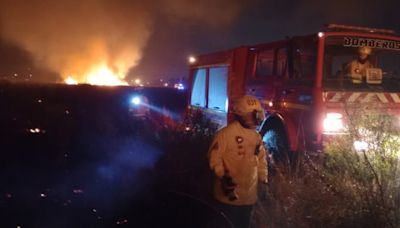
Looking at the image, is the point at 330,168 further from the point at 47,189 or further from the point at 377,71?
the point at 47,189

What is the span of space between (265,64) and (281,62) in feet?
2.48

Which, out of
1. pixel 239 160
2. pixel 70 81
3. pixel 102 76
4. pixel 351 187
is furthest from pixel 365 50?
pixel 70 81

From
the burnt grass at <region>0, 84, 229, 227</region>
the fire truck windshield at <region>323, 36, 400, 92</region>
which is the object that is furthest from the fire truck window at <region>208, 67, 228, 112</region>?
the fire truck windshield at <region>323, 36, 400, 92</region>

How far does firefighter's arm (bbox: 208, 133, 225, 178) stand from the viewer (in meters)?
3.71

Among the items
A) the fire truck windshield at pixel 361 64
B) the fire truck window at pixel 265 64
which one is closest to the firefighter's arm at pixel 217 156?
the fire truck windshield at pixel 361 64

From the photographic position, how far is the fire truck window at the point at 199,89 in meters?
10.6

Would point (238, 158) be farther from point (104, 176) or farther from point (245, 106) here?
point (104, 176)

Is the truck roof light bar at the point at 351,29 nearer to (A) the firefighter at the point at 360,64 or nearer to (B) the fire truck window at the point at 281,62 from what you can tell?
(A) the firefighter at the point at 360,64

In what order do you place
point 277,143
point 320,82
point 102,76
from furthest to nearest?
point 102,76, point 277,143, point 320,82

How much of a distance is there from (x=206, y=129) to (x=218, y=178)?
18.5 ft

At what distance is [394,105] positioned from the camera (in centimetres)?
632

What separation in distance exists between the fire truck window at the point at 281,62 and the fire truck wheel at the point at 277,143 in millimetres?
877

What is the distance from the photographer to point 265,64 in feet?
26.0

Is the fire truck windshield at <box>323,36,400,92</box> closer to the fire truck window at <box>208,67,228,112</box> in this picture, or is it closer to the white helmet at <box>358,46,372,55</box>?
the white helmet at <box>358,46,372,55</box>
